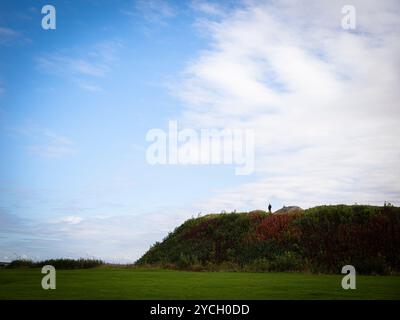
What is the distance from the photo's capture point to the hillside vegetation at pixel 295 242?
30.4 meters

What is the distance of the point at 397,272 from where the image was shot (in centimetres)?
2731

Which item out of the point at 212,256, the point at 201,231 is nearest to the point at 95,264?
the point at 212,256

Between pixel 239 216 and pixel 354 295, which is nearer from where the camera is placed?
pixel 354 295

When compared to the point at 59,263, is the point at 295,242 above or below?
above

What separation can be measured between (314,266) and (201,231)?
15690 mm

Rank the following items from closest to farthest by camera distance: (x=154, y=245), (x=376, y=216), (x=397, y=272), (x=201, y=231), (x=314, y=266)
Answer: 1. (x=397, y=272)
2. (x=314, y=266)
3. (x=376, y=216)
4. (x=201, y=231)
5. (x=154, y=245)

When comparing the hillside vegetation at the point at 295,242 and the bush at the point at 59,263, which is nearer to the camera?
the bush at the point at 59,263

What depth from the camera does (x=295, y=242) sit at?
115 feet

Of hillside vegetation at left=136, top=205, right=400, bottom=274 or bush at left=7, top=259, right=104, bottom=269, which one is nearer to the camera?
bush at left=7, top=259, right=104, bottom=269

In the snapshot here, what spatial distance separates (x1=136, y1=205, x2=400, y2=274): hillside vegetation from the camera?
99.7 feet

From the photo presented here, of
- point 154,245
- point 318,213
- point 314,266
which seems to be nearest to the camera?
point 314,266

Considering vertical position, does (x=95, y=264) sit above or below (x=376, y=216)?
below

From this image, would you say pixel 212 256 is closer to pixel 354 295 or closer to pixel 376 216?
pixel 376 216

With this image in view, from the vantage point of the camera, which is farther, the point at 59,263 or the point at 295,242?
the point at 295,242
